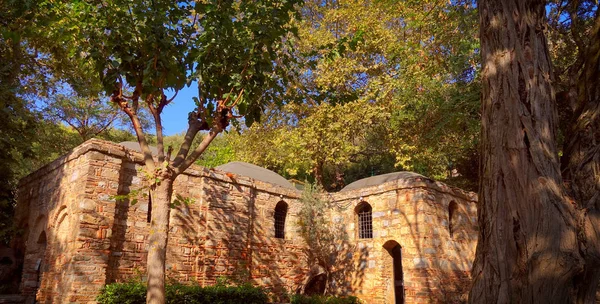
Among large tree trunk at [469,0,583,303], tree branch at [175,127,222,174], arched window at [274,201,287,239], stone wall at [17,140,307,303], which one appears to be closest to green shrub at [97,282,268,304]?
stone wall at [17,140,307,303]

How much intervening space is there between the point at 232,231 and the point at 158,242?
565 cm

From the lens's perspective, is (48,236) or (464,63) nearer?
(48,236)

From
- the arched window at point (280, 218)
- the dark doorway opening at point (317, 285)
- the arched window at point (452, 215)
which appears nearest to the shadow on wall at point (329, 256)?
the dark doorway opening at point (317, 285)

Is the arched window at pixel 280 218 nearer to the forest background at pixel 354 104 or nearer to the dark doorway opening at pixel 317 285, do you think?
the dark doorway opening at pixel 317 285

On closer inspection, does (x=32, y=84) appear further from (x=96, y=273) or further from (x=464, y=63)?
(x=464, y=63)

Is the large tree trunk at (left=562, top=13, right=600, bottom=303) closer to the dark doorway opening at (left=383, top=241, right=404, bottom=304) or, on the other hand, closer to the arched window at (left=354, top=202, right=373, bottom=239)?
the dark doorway opening at (left=383, top=241, right=404, bottom=304)

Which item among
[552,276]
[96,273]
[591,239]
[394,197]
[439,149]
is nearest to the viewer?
[552,276]

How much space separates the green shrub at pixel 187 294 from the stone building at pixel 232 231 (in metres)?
0.46

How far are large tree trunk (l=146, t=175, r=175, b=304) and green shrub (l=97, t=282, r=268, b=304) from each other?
283cm

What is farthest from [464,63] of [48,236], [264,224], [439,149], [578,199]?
[48,236]

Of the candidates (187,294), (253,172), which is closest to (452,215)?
(253,172)

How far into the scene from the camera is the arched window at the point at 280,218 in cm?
1420

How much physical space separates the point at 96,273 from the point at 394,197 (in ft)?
27.6

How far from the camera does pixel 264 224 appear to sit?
13.5 metres
